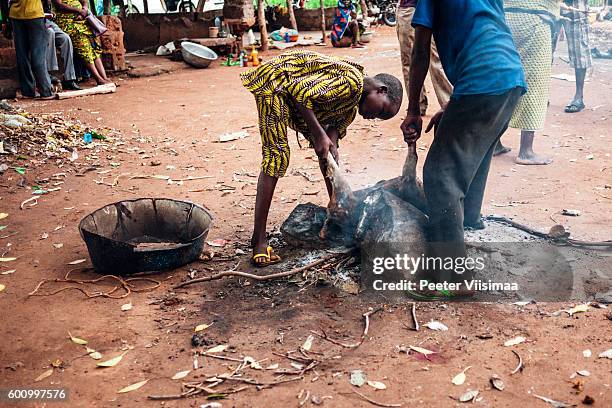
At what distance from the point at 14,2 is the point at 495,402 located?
8699 mm

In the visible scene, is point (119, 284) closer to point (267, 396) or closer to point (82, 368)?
point (82, 368)

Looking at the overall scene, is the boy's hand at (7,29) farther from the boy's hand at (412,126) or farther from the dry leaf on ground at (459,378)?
the dry leaf on ground at (459,378)

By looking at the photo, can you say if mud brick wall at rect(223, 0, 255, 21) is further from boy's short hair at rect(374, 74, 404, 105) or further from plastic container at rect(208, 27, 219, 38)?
boy's short hair at rect(374, 74, 404, 105)

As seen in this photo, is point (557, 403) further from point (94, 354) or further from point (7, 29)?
point (7, 29)

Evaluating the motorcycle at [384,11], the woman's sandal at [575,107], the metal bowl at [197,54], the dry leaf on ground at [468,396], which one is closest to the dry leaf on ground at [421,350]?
the dry leaf on ground at [468,396]

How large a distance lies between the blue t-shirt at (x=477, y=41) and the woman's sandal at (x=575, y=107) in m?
4.79

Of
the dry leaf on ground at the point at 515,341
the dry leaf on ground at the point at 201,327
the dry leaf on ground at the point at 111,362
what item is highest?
the dry leaf on ground at the point at 515,341

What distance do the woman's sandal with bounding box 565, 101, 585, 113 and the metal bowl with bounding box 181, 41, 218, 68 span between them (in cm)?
720

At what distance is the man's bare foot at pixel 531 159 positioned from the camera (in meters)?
5.46

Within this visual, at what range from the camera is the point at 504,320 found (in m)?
2.98

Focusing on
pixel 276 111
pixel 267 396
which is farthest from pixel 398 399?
pixel 276 111

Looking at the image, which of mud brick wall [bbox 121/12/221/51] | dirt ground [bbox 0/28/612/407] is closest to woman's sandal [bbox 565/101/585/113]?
dirt ground [bbox 0/28/612/407]

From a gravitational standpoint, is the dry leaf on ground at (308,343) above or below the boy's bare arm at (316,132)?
Answer: below

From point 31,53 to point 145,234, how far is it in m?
5.98
